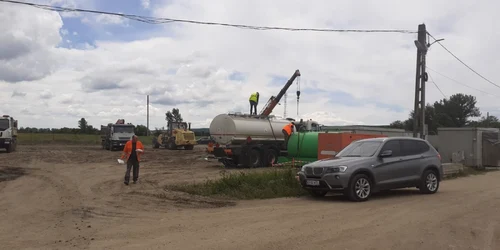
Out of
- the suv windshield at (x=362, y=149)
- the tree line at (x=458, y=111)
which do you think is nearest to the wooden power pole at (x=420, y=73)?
the suv windshield at (x=362, y=149)

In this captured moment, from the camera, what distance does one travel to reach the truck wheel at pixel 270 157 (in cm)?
2481

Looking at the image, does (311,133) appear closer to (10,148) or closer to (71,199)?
(71,199)

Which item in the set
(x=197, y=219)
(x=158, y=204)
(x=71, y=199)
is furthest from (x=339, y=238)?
(x=71, y=199)

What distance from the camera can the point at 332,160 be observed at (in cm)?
1237

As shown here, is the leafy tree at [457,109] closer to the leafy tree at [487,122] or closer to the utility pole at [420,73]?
the leafy tree at [487,122]

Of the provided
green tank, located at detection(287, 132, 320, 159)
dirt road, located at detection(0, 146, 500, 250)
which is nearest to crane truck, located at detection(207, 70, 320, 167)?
green tank, located at detection(287, 132, 320, 159)

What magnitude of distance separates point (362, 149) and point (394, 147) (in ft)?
2.78

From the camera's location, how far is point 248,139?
960 inches

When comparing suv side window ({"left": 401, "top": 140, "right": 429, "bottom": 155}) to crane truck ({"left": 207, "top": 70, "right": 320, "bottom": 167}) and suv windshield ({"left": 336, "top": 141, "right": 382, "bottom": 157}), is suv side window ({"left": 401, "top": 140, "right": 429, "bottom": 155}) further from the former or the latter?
crane truck ({"left": 207, "top": 70, "right": 320, "bottom": 167})

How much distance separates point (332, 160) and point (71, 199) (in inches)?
262

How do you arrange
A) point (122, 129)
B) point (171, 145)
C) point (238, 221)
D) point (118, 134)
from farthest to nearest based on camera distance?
point (171, 145) < point (122, 129) < point (118, 134) < point (238, 221)

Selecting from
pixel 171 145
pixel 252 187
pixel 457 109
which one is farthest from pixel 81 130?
pixel 252 187

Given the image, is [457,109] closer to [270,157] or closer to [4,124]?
[270,157]

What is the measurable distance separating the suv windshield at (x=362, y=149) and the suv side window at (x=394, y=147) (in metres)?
0.18
